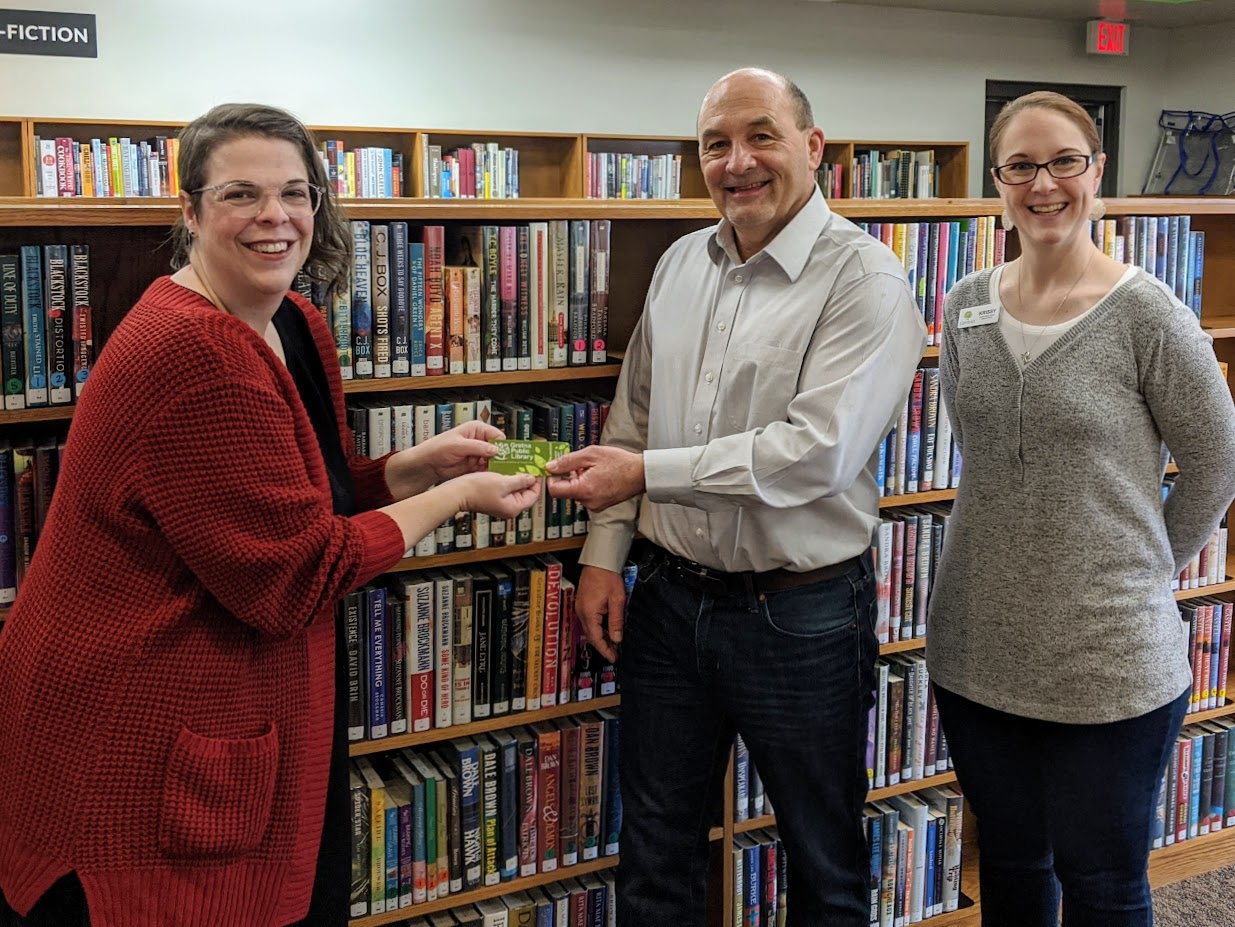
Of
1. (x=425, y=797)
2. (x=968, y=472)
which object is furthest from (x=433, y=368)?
(x=968, y=472)

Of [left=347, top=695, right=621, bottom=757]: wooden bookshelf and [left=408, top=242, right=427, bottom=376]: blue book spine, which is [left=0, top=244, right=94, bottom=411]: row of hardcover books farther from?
[left=347, top=695, right=621, bottom=757]: wooden bookshelf

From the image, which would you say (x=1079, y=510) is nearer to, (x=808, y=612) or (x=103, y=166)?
(x=808, y=612)

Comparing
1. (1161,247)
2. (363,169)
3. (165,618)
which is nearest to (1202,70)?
(363,169)

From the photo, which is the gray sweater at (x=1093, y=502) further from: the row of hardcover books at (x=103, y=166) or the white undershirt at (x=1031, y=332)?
the row of hardcover books at (x=103, y=166)

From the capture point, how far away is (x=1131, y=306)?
1.69 m

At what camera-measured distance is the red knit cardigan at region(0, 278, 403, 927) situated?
50.4 inches

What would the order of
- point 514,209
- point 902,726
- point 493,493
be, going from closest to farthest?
1. point 493,493
2. point 514,209
3. point 902,726

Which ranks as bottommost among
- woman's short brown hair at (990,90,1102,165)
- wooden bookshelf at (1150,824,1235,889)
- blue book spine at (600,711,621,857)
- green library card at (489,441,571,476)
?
wooden bookshelf at (1150,824,1235,889)

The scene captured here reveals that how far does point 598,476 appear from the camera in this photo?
67.4 inches

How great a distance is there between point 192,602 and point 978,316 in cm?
128

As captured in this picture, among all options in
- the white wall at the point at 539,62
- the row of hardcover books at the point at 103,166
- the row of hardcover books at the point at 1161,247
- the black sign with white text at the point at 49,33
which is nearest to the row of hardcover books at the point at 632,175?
the white wall at the point at 539,62

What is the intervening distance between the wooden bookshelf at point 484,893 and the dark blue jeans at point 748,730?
6.8 inches

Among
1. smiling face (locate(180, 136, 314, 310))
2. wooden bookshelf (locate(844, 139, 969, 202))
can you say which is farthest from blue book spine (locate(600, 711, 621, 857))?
wooden bookshelf (locate(844, 139, 969, 202))

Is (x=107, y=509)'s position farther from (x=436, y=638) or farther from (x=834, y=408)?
(x=834, y=408)
